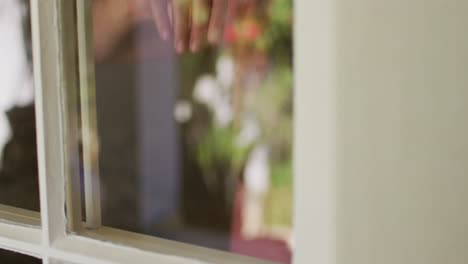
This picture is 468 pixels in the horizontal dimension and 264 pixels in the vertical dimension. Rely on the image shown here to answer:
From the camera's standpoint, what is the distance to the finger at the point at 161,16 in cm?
79

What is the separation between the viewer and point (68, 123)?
0.71 metres

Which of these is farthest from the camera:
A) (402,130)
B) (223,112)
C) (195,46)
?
(223,112)

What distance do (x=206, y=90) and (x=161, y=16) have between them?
0.43 metres

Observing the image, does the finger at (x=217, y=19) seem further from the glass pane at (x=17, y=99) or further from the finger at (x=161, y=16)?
the glass pane at (x=17, y=99)

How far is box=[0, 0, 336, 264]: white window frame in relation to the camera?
1.66 feet

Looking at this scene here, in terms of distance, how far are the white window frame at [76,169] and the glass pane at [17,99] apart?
0.14m

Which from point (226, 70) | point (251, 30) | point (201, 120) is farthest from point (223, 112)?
point (201, 120)

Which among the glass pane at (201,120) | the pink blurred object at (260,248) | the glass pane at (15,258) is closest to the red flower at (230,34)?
the glass pane at (201,120)

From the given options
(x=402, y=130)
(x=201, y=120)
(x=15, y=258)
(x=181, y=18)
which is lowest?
(x=15, y=258)

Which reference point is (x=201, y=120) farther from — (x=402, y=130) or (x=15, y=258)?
(x=402, y=130)

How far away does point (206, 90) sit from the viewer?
4.04 feet

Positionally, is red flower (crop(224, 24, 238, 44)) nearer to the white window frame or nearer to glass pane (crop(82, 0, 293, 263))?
A: glass pane (crop(82, 0, 293, 263))

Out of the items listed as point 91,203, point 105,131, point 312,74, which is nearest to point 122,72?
point 105,131

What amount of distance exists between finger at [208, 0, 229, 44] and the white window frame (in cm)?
18
